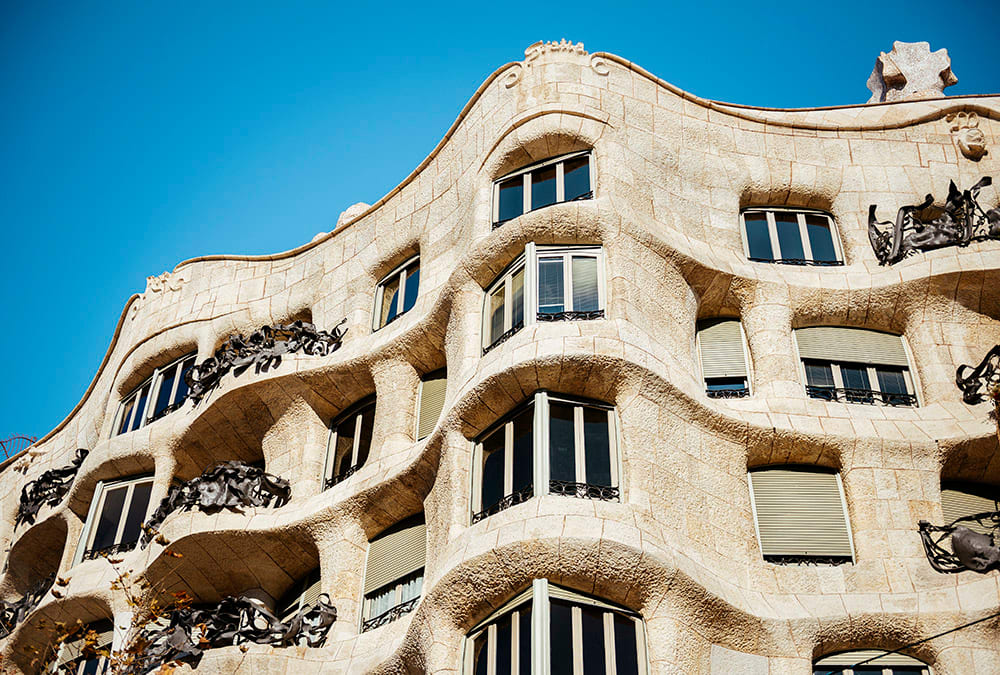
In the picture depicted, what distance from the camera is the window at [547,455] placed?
17.3 metres

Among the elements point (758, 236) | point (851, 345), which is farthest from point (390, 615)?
point (758, 236)

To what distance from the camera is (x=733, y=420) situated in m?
19.1

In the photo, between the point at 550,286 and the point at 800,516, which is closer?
the point at 800,516

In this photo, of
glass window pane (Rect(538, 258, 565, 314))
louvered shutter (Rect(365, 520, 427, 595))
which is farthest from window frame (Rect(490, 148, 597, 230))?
louvered shutter (Rect(365, 520, 427, 595))

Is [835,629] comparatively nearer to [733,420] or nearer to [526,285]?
[733,420]

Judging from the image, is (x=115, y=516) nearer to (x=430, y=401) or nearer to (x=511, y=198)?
(x=430, y=401)

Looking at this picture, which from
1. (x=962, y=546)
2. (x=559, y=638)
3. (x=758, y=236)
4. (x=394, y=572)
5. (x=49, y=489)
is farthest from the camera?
(x=49, y=489)

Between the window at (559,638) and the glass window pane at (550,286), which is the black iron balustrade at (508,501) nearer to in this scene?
the window at (559,638)

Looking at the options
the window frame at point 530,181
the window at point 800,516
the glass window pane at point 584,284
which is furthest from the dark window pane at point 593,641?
the window frame at point 530,181

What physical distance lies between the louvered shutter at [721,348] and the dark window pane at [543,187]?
12.0 ft

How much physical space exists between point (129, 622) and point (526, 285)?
10.00 meters

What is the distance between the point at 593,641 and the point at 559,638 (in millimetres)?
469

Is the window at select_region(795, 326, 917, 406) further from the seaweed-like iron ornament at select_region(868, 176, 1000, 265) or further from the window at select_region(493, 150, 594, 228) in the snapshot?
the window at select_region(493, 150, 594, 228)

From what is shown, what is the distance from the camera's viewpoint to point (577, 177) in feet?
72.2
